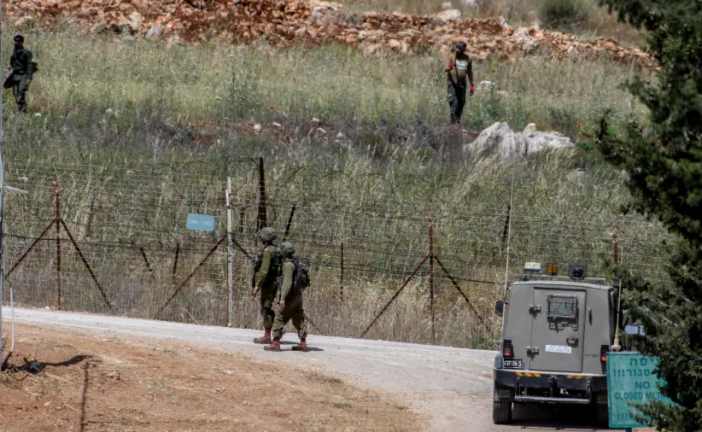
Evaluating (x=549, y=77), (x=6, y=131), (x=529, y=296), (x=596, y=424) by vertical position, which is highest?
(x=549, y=77)

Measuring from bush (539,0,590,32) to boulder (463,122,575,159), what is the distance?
54.0ft

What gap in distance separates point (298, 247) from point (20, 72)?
378 inches

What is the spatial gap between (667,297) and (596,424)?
389 centimetres

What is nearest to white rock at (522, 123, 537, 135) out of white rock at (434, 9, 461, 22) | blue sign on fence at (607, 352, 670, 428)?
white rock at (434, 9, 461, 22)

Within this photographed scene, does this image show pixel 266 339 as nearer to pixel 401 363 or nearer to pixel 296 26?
pixel 401 363

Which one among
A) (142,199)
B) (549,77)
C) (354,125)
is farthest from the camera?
(549,77)

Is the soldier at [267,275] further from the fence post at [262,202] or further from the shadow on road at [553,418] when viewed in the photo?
the shadow on road at [553,418]

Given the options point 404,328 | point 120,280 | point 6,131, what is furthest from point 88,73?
point 404,328

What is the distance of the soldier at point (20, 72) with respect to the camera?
81.7ft

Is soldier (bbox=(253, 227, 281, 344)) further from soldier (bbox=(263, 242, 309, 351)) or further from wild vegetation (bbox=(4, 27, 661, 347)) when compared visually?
wild vegetation (bbox=(4, 27, 661, 347))

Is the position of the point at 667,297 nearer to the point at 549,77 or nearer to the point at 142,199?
the point at 142,199

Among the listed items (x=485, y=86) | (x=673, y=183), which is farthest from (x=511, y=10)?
(x=673, y=183)

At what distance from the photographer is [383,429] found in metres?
11.2

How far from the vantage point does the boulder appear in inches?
961
